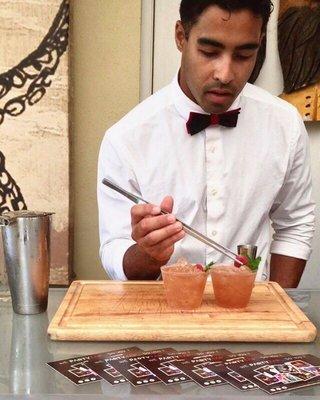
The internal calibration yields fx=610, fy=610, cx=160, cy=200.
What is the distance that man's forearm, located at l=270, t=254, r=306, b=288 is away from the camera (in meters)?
2.09

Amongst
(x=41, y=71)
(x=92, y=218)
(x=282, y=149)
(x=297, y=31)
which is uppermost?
(x=297, y=31)

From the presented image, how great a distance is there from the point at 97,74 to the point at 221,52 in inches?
51.1

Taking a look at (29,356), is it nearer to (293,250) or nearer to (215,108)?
(215,108)

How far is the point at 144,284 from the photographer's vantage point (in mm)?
1576

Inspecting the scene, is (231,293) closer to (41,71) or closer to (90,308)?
(90,308)

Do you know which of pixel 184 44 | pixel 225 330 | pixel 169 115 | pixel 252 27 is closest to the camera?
pixel 225 330

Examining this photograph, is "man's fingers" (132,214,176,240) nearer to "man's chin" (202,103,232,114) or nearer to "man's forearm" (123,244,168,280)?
"man's forearm" (123,244,168,280)

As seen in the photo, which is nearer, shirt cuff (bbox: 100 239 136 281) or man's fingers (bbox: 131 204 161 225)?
man's fingers (bbox: 131 204 161 225)

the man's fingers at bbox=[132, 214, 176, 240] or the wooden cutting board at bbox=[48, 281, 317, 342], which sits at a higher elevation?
the man's fingers at bbox=[132, 214, 176, 240]

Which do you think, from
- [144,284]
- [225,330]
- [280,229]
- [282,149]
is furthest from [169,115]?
[225,330]

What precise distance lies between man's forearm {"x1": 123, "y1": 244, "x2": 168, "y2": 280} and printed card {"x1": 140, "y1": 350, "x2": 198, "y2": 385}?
56cm

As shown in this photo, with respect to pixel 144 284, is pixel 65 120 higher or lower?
higher

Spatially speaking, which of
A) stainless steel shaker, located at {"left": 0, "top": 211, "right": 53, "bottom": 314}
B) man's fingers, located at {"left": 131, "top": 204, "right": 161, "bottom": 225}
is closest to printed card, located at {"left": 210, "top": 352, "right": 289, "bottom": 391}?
man's fingers, located at {"left": 131, "top": 204, "right": 161, "bottom": 225}

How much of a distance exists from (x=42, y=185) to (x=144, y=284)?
148cm
